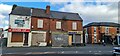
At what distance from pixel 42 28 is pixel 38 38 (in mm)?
2238

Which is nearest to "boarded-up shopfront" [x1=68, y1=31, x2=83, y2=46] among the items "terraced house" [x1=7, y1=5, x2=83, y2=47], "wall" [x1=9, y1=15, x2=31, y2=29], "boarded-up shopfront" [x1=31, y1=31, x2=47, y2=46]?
"terraced house" [x1=7, y1=5, x2=83, y2=47]

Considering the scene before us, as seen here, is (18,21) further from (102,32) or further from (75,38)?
(102,32)

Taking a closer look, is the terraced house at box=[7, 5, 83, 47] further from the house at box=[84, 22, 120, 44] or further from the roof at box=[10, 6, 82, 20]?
the house at box=[84, 22, 120, 44]

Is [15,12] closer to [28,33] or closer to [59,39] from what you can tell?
[28,33]

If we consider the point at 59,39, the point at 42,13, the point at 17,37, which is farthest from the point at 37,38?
the point at 42,13

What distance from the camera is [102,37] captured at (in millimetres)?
55719

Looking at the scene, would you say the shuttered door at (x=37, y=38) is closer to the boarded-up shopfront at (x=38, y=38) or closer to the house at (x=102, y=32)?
the boarded-up shopfront at (x=38, y=38)

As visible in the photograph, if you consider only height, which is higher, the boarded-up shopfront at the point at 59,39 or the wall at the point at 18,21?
the wall at the point at 18,21

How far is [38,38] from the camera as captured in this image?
35250mm

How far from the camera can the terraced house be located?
33781 mm

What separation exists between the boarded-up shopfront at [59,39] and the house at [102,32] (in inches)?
803

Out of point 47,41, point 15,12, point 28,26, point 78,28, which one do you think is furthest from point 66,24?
point 15,12

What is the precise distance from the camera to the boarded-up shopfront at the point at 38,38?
34.8 meters

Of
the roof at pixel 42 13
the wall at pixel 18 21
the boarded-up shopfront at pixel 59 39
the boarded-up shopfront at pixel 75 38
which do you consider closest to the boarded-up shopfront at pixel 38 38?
the boarded-up shopfront at pixel 59 39
